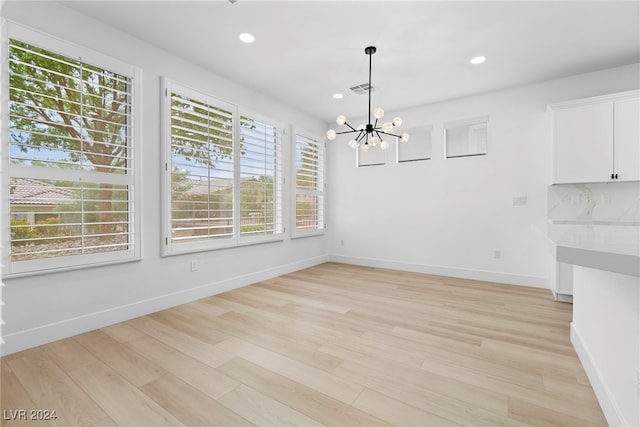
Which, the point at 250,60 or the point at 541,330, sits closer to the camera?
the point at 541,330

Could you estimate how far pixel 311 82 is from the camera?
12.8ft

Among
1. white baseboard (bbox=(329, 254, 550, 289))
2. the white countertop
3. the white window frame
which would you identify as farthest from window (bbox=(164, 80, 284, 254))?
the white countertop

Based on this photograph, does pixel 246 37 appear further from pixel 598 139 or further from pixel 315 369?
pixel 598 139

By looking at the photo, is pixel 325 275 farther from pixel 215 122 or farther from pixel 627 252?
pixel 627 252

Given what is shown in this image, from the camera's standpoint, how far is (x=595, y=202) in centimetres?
348

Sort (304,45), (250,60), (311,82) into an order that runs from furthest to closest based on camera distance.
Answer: (311,82) → (250,60) → (304,45)

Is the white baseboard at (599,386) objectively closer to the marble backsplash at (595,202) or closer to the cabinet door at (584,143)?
the marble backsplash at (595,202)

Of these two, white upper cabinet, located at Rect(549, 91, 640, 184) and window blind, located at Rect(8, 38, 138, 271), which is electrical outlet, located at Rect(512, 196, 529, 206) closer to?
white upper cabinet, located at Rect(549, 91, 640, 184)

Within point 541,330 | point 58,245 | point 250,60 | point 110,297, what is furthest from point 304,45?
point 541,330

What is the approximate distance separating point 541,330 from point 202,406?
2.83m

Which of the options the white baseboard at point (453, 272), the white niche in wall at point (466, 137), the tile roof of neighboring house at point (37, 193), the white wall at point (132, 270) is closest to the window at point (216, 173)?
the white wall at point (132, 270)

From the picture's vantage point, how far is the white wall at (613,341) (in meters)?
1.24

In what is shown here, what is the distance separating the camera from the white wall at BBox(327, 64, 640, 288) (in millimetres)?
3881

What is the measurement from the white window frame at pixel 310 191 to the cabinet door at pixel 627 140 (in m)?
4.07
